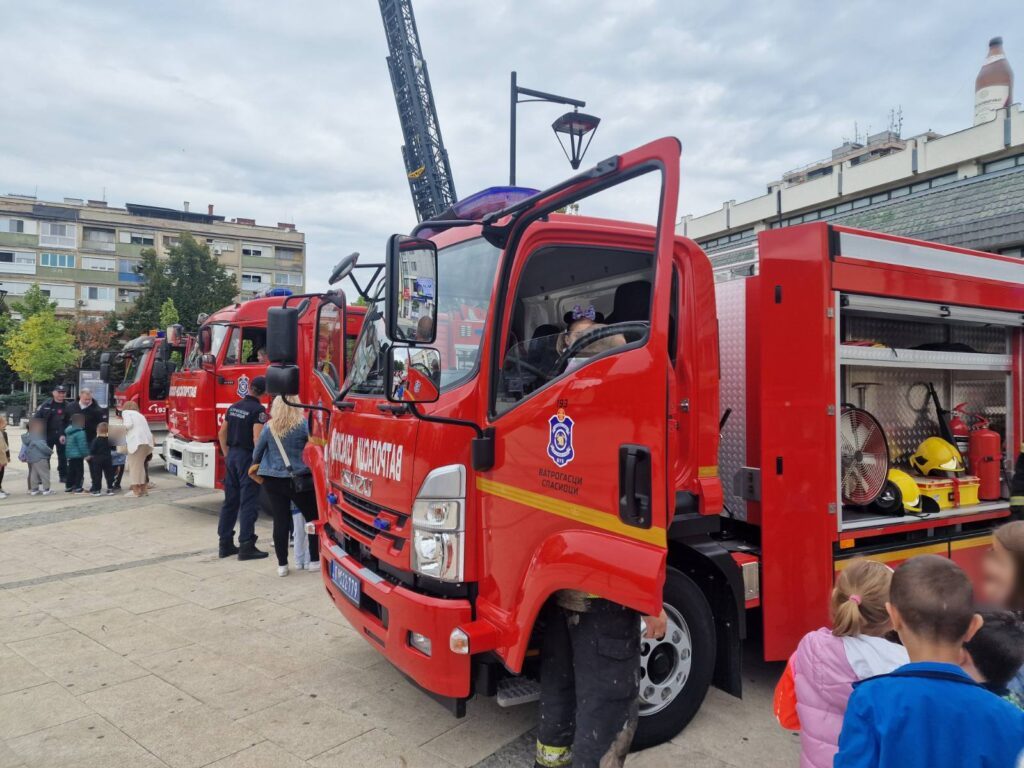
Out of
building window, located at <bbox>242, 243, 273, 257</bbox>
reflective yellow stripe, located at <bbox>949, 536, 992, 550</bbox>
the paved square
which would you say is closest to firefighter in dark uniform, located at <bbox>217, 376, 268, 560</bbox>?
the paved square

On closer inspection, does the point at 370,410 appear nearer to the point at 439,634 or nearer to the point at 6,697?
the point at 439,634

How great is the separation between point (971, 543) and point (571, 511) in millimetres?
3286

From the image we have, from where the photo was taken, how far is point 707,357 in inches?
125

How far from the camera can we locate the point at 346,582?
343 cm

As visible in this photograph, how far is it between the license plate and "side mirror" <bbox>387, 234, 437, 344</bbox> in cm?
145

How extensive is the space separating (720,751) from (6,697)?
3.97 m

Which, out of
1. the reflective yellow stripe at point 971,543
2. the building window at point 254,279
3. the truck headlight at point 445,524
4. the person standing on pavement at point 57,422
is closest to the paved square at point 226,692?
the truck headlight at point 445,524

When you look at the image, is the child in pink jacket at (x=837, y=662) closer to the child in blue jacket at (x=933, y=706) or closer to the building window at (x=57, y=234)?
the child in blue jacket at (x=933, y=706)

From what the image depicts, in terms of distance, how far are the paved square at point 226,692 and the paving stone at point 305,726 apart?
0.01 meters

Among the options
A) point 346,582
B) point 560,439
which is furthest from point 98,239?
point 560,439

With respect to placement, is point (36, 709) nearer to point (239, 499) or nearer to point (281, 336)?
point (281, 336)

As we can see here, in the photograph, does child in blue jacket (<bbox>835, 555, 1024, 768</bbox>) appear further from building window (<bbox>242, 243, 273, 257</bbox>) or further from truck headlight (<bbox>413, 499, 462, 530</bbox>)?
building window (<bbox>242, 243, 273, 257</bbox>)

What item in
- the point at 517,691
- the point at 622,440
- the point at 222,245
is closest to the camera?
the point at 622,440

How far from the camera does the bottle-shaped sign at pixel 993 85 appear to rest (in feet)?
80.8
